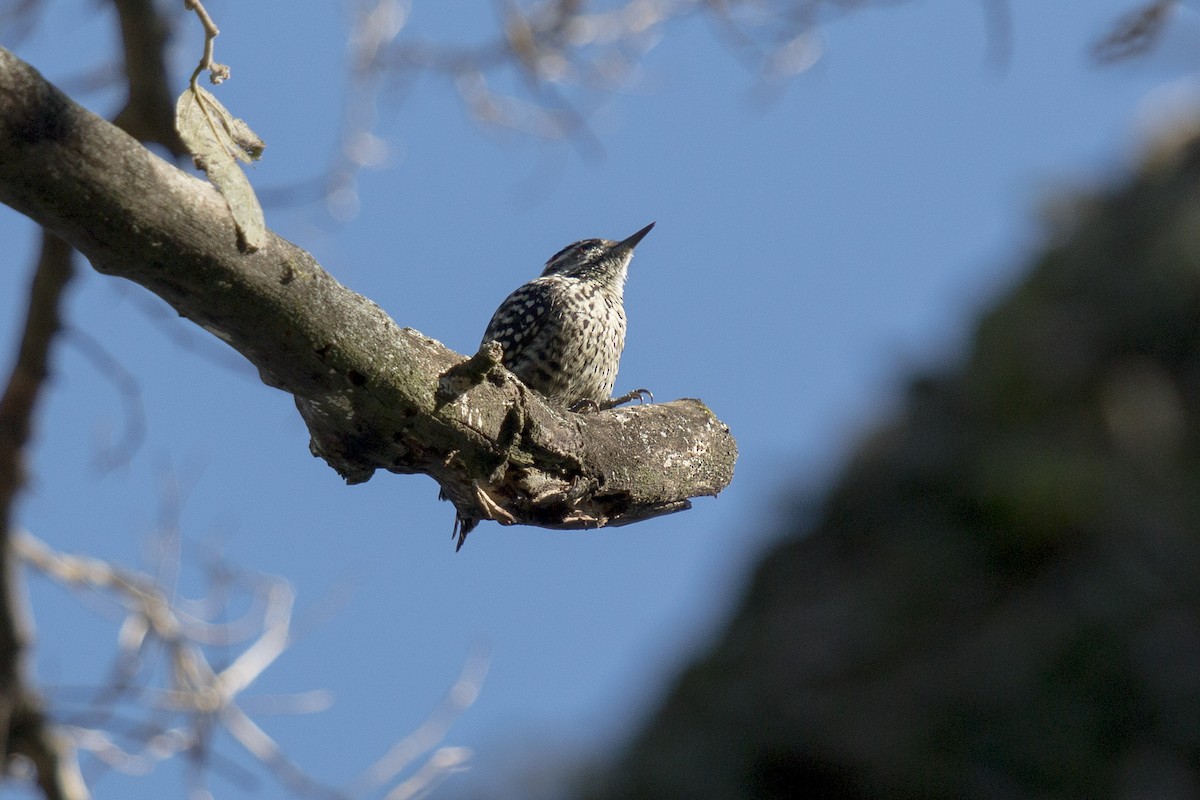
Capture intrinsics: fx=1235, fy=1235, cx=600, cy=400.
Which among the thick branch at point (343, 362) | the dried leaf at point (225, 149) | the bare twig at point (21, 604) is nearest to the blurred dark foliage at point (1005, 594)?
the thick branch at point (343, 362)

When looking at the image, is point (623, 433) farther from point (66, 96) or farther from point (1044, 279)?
point (66, 96)

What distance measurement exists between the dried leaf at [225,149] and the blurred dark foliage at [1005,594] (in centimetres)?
118

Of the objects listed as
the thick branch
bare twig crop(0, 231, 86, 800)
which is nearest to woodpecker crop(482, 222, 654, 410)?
the thick branch

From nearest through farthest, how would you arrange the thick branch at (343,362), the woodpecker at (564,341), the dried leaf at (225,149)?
the thick branch at (343,362)
the dried leaf at (225,149)
the woodpecker at (564,341)

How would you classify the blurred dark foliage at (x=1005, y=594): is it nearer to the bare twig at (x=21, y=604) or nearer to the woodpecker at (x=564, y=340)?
the woodpecker at (x=564, y=340)

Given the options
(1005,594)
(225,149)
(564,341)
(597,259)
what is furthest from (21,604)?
(1005,594)

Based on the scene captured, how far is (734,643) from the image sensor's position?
7.26ft

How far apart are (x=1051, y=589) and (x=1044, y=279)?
749mm

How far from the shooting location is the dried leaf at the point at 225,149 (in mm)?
2342

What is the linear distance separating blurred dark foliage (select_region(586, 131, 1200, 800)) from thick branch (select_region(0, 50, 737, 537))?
3.35 feet

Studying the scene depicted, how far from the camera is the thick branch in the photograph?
6.87 feet

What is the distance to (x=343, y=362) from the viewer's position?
2701 mm

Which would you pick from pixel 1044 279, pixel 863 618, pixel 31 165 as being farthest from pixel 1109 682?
pixel 31 165

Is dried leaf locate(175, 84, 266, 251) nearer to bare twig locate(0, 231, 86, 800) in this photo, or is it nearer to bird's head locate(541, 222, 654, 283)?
bare twig locate(0, 231, 86, 800)
